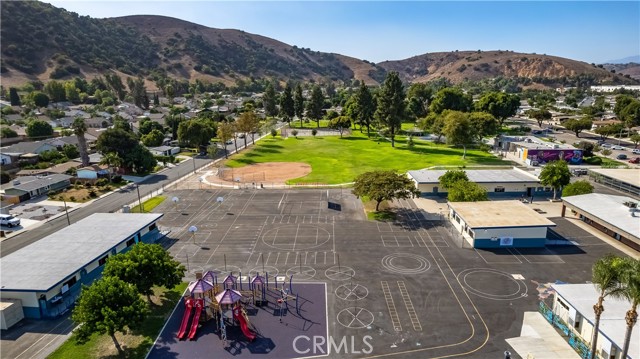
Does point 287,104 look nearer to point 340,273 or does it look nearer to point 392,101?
point 392,101

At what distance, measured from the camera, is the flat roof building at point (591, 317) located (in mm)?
29656

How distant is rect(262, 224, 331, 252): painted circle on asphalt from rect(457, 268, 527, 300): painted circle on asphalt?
20014 millimetres

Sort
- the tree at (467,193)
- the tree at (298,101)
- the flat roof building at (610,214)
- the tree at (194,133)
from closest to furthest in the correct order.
Result: 1. the flat roof building at (610,214)
2. the tree at (467,193)
3. the tree at (194,133)
4. the tree at (298,101)

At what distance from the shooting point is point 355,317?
3772 cm

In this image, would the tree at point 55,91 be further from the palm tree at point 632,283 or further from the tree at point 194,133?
the palm tree at point 632,283

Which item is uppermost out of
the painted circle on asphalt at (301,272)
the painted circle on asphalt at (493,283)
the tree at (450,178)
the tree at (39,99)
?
the tree at (39,99)

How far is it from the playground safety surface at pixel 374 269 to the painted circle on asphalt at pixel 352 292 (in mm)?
109

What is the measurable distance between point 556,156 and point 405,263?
76.0 m

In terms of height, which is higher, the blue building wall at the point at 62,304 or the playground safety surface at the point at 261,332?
the blue building wall at the point at 62,304

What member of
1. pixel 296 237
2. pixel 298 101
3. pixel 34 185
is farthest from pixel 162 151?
pixel 296 237

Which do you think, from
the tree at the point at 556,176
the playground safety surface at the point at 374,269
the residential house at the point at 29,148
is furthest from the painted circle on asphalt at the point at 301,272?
the residential house at the point at 29,148

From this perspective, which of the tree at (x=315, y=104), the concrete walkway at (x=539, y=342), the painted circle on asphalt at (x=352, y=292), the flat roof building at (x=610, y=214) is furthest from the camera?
the tree at (x=315, y=104)

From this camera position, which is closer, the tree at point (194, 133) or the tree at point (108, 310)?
the tree at point (108, 310)

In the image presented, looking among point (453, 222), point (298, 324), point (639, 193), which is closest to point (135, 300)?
point (298, 324)
